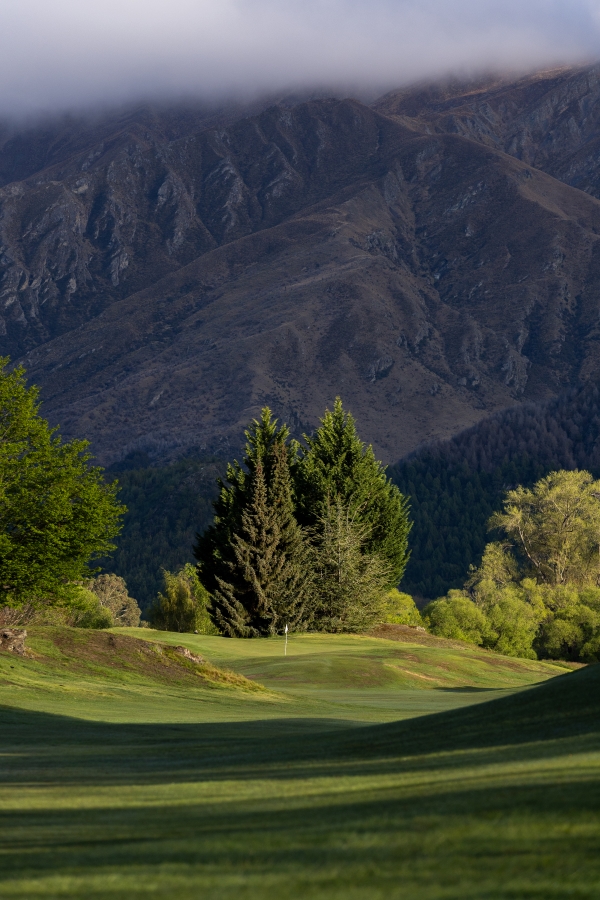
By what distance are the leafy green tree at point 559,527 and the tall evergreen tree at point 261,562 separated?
39.5m

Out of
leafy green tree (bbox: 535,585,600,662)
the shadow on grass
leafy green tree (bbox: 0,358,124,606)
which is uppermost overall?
leafy green tree (bbox: 0,358,124,606)

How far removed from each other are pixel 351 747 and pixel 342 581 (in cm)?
4667

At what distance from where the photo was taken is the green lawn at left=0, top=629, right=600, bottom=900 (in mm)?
3537

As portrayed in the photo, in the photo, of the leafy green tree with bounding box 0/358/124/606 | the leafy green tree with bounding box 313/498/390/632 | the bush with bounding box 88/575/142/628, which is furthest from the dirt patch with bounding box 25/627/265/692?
the bush with bounding box 88/575/142/628

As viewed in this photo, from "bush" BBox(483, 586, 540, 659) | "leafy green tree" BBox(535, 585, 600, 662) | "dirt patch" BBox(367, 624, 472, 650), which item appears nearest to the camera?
"dirt patch" BBox(367, 624, 472, 650)

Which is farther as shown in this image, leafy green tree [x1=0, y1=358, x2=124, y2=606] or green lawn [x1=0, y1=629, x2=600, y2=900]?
leafy green tree [x1=0, y1=358, x2=124, y2=606]

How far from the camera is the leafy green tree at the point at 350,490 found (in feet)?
186

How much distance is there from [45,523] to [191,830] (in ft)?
78.9

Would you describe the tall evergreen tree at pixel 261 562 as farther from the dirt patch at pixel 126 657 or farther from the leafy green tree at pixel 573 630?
the leafy green tree at pixel 573 630

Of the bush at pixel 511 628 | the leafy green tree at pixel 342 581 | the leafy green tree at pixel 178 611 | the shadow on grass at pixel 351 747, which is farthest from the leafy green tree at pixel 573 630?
→ the shadow on grass at pixel 351 747

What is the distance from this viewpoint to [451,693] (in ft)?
88.3

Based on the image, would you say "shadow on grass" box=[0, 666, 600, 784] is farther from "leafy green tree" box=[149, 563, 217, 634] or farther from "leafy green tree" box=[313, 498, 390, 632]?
"leafy green tree" box=[149, 563, 217, 634]

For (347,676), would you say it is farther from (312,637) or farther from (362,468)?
(362,468)

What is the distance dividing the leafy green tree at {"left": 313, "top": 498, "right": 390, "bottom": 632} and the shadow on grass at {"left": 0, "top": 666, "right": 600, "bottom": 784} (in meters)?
43.3
